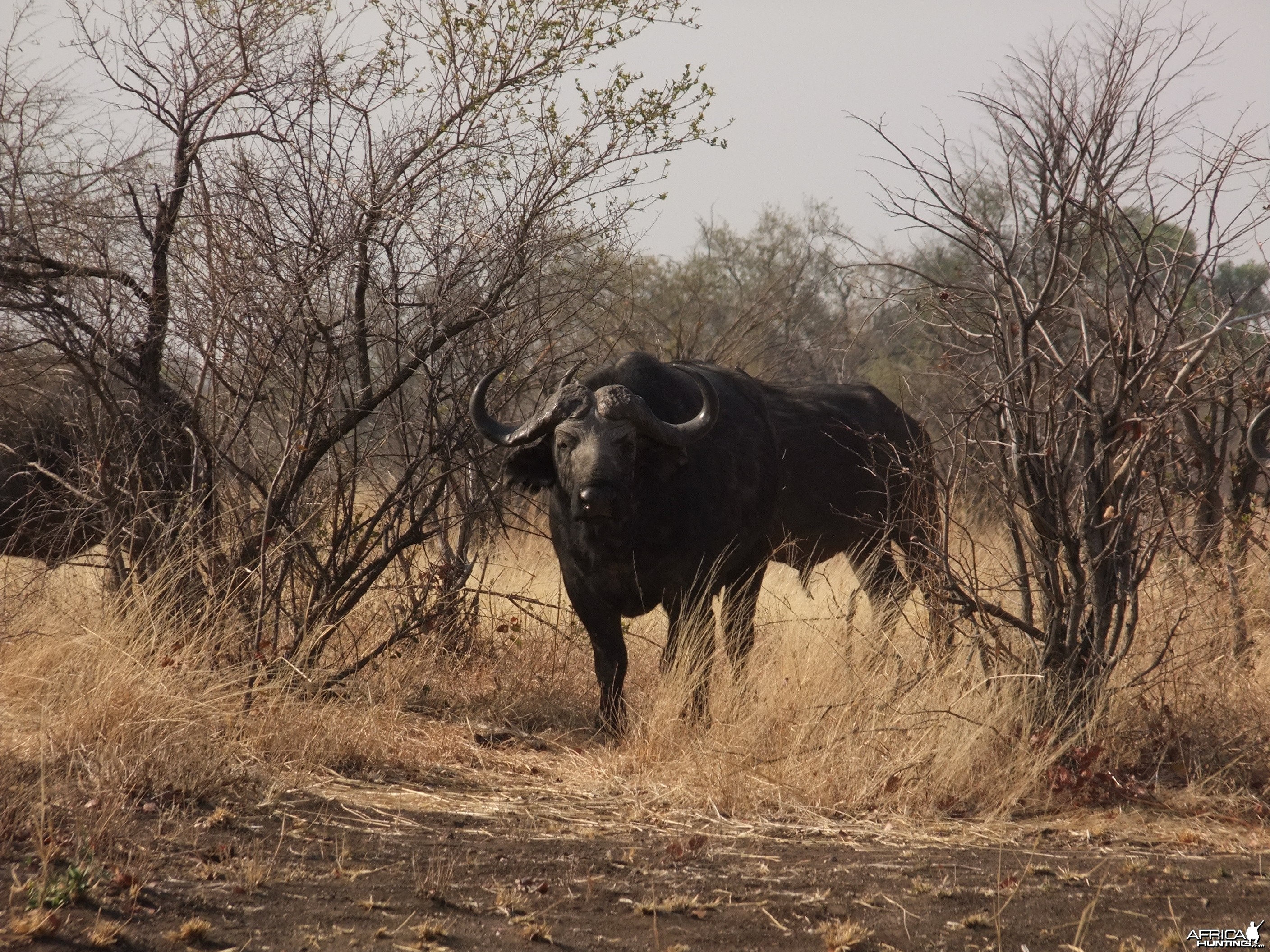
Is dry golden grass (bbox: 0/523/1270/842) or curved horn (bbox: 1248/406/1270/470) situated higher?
curved horn (bbox: 1248/406/1270/470)

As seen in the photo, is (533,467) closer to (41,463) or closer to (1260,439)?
(41,463)

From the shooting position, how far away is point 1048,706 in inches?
210

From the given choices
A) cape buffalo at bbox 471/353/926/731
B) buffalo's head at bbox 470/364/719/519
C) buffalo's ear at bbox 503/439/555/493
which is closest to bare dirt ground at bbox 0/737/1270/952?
cape buffalo at bbox 471/353/926/731

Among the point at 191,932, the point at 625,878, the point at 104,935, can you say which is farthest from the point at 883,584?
the point at 104,935

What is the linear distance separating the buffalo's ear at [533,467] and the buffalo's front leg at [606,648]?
0.56 m

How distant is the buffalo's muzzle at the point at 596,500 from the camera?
18.9 feet

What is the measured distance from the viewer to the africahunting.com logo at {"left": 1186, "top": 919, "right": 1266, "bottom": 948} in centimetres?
348

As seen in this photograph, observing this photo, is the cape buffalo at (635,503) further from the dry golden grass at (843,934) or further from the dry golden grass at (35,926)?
the dry golden grass at (35,926)

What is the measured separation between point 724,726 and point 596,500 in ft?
3.81

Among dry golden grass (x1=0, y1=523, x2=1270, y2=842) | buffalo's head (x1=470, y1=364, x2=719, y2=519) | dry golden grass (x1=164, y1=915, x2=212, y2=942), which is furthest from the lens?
buffalo's head (x1=470, y1=364, x2=719, y2=519)

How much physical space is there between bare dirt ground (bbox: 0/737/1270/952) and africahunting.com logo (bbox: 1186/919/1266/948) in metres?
0.05

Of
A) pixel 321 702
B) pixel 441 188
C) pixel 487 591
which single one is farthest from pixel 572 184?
pixel 321 702

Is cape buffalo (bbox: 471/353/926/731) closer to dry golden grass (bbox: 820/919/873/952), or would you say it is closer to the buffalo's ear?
the buffalo's ear

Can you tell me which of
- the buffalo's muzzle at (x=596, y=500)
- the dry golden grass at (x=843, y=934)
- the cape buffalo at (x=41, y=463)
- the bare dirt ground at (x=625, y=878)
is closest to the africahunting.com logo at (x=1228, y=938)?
the bare dirt ground at (x=625, y=878)
